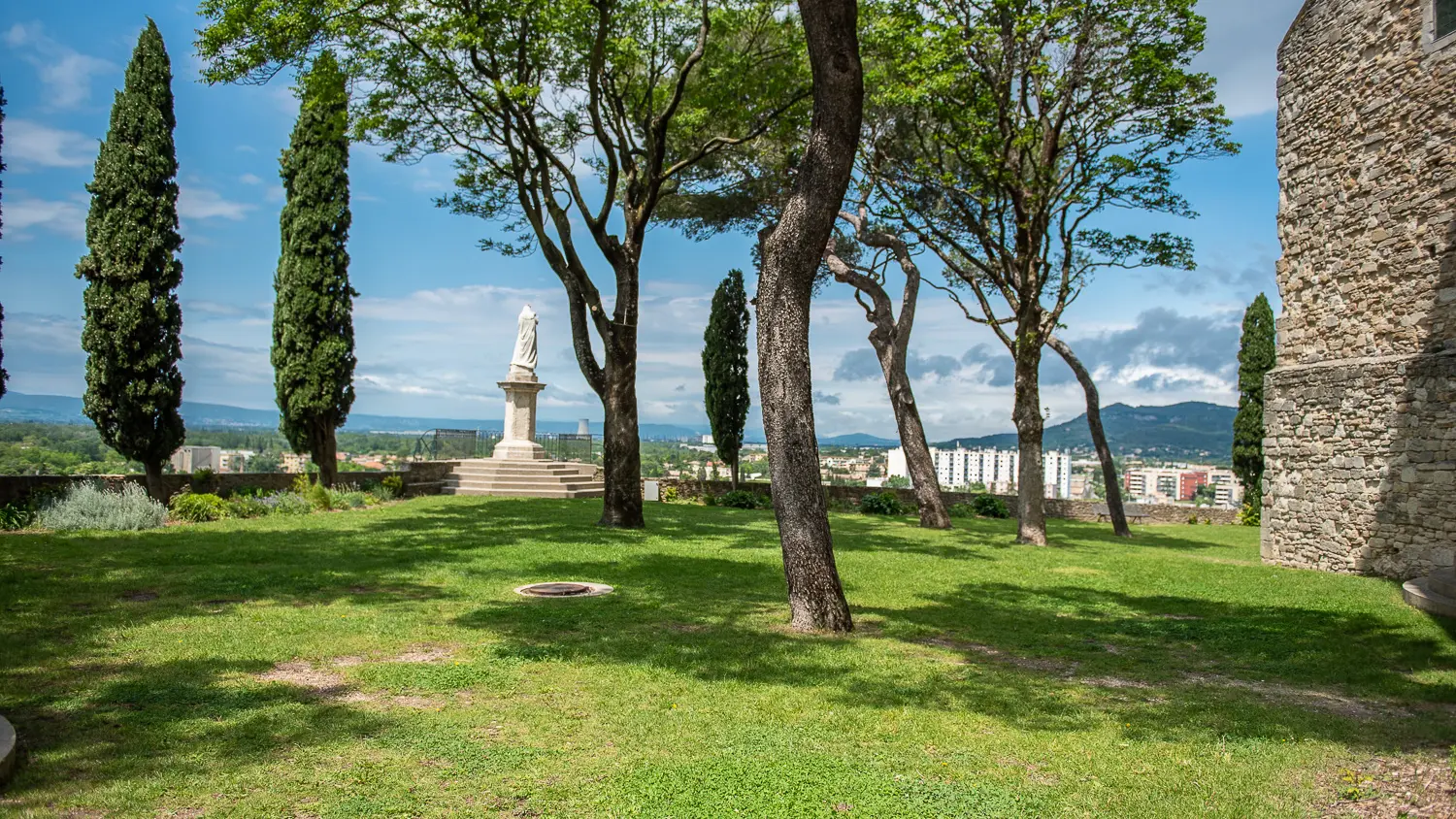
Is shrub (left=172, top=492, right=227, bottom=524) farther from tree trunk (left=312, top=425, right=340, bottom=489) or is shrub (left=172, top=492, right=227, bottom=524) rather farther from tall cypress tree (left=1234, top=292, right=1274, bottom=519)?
tall cypress tree (left=1234, top=292, right=1274, bottom=519)

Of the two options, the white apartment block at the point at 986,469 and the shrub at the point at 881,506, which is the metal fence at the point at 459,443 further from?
the white apartment block at the point at 986,469

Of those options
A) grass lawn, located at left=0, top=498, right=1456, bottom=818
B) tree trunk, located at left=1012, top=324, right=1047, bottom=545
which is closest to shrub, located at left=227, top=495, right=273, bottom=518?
grass lawn, located at left=0, top=498, right=1456, bottom=818

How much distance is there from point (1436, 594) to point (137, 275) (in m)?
19.1

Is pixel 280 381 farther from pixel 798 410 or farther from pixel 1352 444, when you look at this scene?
pixel 1352 444

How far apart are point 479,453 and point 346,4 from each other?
1453 centimetres

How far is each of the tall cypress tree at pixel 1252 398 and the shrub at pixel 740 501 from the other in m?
15.2

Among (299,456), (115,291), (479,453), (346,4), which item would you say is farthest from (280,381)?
(346,4)

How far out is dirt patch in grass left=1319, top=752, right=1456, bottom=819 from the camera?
388 centimetres

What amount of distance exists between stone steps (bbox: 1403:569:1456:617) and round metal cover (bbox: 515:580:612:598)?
831 centimetres

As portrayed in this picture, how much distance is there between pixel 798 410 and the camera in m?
7.52

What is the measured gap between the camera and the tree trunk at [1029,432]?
54.4ft

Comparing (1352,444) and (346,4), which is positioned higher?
(346,4)

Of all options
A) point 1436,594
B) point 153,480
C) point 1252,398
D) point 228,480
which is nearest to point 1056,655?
point 1436,594

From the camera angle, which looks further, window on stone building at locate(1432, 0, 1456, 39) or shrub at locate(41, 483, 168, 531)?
shrub at locate(41, 483, 168, 531)
